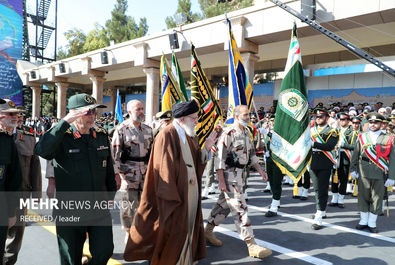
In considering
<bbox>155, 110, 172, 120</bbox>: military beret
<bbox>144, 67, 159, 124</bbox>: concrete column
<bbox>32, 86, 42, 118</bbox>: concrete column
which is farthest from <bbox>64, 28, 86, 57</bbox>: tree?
<bbox>155, 110, 172, 120</bbox>: military beret

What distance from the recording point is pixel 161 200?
3043 mm

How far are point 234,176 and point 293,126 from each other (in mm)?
1714

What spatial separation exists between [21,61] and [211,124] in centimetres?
3371

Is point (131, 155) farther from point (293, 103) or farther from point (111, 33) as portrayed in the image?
point (111, 33)

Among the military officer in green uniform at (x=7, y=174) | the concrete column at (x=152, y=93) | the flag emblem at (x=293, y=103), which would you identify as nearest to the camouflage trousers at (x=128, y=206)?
the military officer in green uniform at (x=7, y=174)

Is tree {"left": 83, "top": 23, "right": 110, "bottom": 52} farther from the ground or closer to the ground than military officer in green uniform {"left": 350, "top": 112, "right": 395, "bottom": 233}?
farther from the ground

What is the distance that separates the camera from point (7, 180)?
3.06 metres

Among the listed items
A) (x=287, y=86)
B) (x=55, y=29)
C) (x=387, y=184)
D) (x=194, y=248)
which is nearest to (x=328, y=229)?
(x=387, y=184)

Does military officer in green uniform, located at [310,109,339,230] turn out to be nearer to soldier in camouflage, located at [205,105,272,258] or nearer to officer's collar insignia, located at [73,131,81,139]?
soldier in camouflage, located at [205,105,272,258]

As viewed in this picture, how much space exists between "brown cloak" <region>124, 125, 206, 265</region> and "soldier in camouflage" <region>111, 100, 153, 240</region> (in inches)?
46.3

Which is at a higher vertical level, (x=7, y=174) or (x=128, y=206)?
(x=7, y=174)

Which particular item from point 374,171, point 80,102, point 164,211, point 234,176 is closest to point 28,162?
point 80,102

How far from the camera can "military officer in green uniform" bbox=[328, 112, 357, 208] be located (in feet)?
22.9

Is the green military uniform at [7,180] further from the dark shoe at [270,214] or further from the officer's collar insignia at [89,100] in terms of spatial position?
the dark shoe at [270,214]
